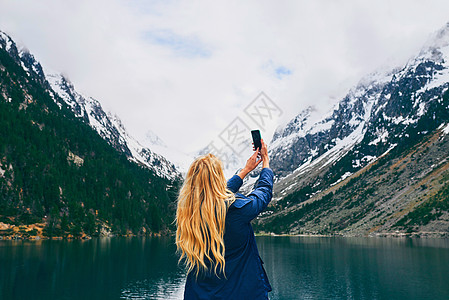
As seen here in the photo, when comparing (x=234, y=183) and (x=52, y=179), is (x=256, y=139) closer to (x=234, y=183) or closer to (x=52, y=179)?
(x=234, y=183)

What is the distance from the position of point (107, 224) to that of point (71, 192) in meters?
18.6

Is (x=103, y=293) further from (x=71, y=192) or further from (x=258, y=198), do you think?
(x=71, y=192)

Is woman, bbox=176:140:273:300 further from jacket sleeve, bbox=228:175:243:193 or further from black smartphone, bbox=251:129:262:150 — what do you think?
black smartphone, bbox=251:129:262:150

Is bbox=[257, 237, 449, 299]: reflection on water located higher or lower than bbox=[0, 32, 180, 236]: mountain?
lower

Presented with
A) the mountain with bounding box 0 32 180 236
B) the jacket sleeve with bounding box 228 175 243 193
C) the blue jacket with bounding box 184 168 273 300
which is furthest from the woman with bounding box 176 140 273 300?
the mountain with bounding box 0 32 180 236

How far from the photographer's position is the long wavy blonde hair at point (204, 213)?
4969 millimetres

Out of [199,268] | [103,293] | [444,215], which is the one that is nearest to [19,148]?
[103,293]

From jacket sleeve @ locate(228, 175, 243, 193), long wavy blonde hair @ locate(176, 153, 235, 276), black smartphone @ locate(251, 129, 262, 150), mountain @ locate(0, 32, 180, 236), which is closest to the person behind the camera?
long wavy blonde hair @ locate(176, 153, 235, 276)

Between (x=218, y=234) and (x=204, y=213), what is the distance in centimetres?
32

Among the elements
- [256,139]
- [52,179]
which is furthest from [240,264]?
[52,179]

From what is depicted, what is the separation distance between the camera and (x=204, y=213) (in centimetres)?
498

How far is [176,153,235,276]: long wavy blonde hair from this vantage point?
4.97 metres

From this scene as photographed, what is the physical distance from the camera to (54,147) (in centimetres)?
15788

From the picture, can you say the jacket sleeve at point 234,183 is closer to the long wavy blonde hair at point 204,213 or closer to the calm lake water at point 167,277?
the long wavy blonde hair at point 204,213
